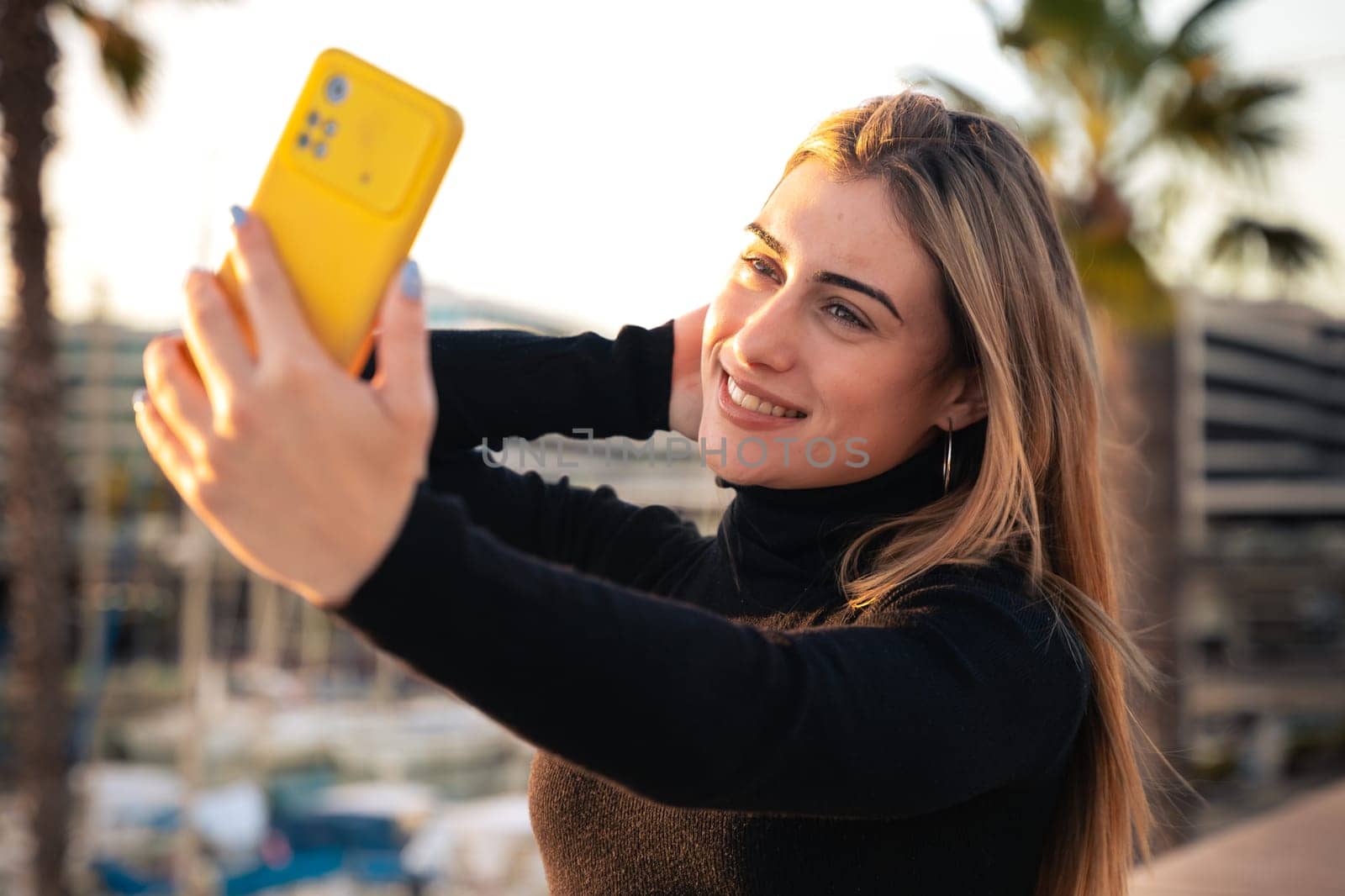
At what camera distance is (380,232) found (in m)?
0.73

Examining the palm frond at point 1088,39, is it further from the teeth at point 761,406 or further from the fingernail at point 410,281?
the fingernail at point 410,281

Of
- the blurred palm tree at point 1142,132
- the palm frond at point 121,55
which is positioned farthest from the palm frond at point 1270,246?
the palm frond at point 121,55

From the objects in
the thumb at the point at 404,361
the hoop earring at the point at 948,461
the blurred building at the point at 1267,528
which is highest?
the thumb at the point at 404,361

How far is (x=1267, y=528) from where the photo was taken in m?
56.9

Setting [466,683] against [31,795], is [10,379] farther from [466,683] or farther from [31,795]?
[466,683]

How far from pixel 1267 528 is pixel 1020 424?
61.7 meters

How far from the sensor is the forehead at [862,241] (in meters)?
1.23

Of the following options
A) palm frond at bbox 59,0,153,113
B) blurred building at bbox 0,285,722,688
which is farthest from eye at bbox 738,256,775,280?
blurred building at bbox 0,285,722,688

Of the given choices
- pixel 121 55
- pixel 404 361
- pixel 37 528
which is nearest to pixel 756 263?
pixel 404 361

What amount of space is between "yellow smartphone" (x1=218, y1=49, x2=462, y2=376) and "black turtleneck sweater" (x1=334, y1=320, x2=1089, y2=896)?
0.11 meters

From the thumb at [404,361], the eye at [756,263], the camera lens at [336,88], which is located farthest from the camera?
the eye at [756,263]

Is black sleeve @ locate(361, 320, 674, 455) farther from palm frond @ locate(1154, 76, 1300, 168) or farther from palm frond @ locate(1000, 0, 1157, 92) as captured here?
palm frond @ locate(1154, 76, 1300, 168)

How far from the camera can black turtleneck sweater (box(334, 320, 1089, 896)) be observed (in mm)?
712

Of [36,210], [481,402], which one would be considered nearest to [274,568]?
[481,402]
